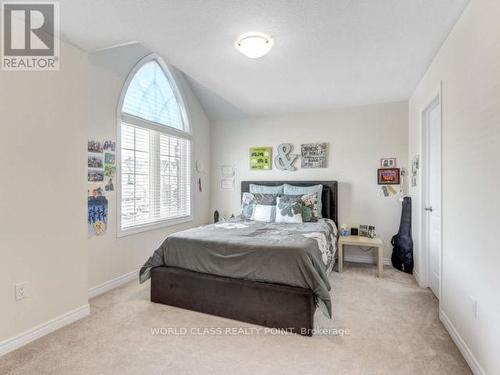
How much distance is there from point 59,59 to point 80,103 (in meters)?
0.36

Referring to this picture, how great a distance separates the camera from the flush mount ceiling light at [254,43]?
2.20 m

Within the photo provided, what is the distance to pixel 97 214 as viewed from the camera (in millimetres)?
2928

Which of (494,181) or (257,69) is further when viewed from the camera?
(257,69)

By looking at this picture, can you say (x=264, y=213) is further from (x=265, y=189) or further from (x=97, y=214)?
(x=97, y=214)

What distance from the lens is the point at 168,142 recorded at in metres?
4.04

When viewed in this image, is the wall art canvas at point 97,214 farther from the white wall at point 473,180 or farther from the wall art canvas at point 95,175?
the white wall at point 473,180

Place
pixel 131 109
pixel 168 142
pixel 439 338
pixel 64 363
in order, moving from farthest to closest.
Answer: pixel 168 142, pixel 131 109, pixel 439 338, pixel 64 363

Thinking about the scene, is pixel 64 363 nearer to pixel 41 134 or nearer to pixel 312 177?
pixel 41 134

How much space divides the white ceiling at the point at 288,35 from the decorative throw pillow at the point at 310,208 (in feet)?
4.69

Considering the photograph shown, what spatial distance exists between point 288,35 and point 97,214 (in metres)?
2.55

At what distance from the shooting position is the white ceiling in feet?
6.16

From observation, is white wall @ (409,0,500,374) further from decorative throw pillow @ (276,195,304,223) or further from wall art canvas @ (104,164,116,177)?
wall art canvas @ (104,164,116,177)

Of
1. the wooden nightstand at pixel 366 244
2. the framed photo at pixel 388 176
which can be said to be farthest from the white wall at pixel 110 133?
the framed photo at pixel 388 176

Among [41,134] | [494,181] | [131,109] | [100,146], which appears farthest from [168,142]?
[494,181]
